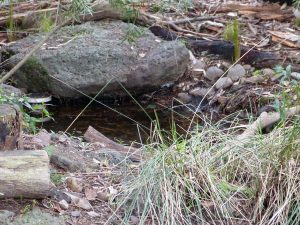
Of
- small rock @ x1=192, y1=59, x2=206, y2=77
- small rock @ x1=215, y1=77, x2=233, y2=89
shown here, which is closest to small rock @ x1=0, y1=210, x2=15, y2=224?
small rock @ x1=215, y1=77, x2=233, y2=89

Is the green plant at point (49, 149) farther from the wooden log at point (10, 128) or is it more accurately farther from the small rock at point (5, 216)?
the small rock at point (5, 216)

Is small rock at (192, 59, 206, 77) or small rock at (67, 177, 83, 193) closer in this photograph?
small rock at (67, 177, 83, 193)

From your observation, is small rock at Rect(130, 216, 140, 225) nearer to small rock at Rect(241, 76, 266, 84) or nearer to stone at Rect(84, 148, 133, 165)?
stone at Rect(84, 148, 133, 165)

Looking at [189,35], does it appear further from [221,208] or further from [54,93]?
[221,208]

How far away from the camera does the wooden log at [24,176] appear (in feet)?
11.9

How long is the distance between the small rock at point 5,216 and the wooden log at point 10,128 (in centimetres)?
55

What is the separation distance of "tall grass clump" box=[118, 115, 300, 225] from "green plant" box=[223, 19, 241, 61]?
16.4 ft

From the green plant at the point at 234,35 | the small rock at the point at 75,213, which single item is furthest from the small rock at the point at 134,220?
the green plant at the point at 234,35

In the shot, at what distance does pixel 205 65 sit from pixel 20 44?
8.01 ft

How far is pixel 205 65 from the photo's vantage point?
361 inches

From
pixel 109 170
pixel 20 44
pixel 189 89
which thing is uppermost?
pixel 109 170

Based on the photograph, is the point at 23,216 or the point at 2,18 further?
the point at 2,18

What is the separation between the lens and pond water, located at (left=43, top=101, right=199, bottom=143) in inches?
288

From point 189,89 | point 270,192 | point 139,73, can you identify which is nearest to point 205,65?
point 189,89
